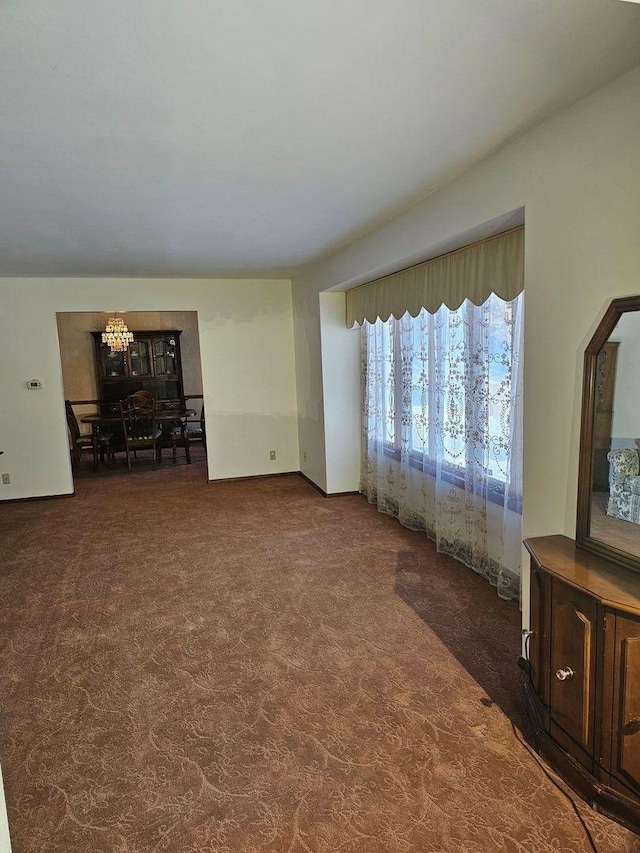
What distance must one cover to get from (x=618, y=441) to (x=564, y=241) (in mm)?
836

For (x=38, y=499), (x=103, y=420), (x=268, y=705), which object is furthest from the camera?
(x=103, y=420)

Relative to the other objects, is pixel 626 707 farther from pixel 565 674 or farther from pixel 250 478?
pixel 250 478

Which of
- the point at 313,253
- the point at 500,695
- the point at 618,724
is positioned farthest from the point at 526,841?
the point at 313,253

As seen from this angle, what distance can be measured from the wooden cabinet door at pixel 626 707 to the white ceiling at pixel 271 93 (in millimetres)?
1803

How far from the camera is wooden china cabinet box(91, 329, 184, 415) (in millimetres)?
8906

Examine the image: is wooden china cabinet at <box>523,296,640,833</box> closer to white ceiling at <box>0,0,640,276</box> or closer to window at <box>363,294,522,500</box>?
white ceiling at <box>0,0,640,276</box>

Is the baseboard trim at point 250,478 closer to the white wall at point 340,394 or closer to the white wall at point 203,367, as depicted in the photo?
the white wall at point 203,367

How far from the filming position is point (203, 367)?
242 inches

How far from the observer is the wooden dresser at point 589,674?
159cm

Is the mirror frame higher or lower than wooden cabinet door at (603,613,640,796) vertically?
higher

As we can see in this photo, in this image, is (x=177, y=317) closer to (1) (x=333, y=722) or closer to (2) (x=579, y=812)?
(1) (x=333, y=722)

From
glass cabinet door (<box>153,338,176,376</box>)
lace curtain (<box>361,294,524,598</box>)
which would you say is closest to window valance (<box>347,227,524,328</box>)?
lace curtain (<box>361,294,524,598</box>)

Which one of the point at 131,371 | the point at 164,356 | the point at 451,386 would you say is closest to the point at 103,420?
the point at 131,371

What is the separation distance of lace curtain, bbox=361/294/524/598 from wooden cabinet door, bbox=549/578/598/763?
131 centimetres
